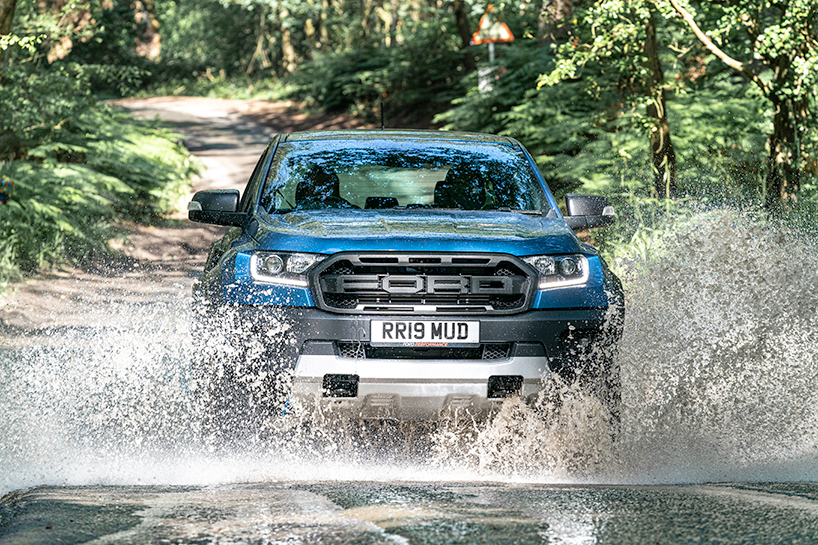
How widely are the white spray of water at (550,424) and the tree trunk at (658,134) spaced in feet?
14.0

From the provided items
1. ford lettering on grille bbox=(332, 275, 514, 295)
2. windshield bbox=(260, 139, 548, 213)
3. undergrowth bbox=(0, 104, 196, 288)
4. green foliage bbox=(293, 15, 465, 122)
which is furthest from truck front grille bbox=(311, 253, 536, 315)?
green foliage bbox=(293, 15, 465, 122)

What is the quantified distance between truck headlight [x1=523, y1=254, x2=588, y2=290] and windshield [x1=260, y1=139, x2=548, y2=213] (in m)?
1.07

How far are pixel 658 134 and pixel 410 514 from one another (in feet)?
31.2

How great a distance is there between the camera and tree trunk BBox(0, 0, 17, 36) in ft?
39.1

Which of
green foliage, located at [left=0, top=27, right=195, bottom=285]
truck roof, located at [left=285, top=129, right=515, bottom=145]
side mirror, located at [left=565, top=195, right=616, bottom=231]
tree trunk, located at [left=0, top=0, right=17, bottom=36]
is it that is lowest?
green foliage, located at [left=0, top=27, right=195, bottom=285]

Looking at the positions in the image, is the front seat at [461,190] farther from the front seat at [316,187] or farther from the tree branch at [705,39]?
the tree branch at [705,39]

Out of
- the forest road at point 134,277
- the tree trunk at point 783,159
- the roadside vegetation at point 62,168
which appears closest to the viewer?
the forest road at point 134,277

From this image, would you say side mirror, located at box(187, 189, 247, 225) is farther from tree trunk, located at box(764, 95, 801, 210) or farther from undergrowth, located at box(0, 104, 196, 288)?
tree trunk, located at box(764, 95, 801, 210)

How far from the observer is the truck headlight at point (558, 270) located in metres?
5.20

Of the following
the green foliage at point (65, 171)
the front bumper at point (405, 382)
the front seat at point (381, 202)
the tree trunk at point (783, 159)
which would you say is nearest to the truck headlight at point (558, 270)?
the front bumper at point (405, 382)

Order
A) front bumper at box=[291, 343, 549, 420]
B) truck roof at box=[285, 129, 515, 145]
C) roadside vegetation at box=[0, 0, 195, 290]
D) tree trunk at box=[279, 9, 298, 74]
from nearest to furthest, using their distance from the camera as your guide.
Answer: front bumper at box=[291, 343, 549, 420]
truck roof at box=[285, 129, 515, 145]
roadside vegetation at box=[0, 0, 195, 290]
tree trunk at box=[279, 9, 298, 74]

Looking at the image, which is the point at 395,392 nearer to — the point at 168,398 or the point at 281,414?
the point at 281,414

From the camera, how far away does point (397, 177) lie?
652 centimetres

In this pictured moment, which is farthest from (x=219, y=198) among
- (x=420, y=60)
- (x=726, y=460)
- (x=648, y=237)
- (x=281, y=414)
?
(x=420, y=60)
